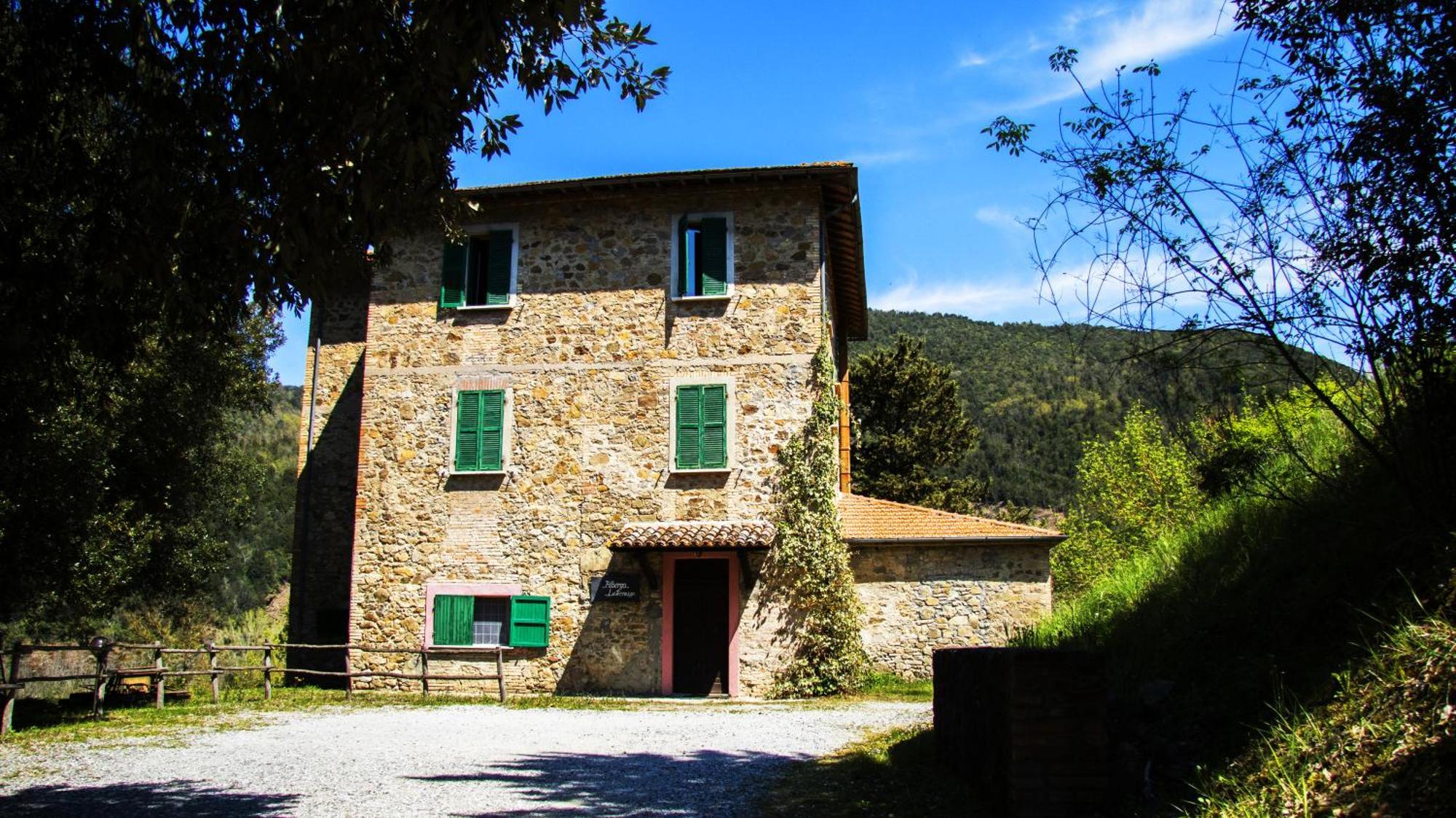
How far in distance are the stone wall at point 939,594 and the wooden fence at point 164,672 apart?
569 cm

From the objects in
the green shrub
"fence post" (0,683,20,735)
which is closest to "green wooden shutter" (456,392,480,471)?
"fence post" (0,683,20,735)

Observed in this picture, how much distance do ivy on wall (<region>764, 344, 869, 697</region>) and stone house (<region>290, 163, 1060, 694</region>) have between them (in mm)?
251

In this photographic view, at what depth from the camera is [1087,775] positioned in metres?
4.72

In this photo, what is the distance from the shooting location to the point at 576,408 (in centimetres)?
1598

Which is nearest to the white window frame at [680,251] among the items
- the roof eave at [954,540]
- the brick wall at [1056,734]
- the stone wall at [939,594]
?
the roof eave at [954,540]

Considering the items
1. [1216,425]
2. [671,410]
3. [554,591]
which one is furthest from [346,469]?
[1216,425]

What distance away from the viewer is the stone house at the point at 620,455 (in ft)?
50.2

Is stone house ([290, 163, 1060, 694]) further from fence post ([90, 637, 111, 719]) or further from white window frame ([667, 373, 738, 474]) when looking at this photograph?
fence post ([90, 637, 111, 719])

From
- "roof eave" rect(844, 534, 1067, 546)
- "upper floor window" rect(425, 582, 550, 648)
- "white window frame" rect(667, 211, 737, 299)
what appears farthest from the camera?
"white window frame" rect(667, 211, 737, 299)

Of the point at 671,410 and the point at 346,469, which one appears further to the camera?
the point at 346,469

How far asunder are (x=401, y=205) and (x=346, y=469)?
42.4 feet

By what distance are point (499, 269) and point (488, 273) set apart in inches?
11.4

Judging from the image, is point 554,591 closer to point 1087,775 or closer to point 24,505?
point 24,505

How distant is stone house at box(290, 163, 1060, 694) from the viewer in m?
15.3
